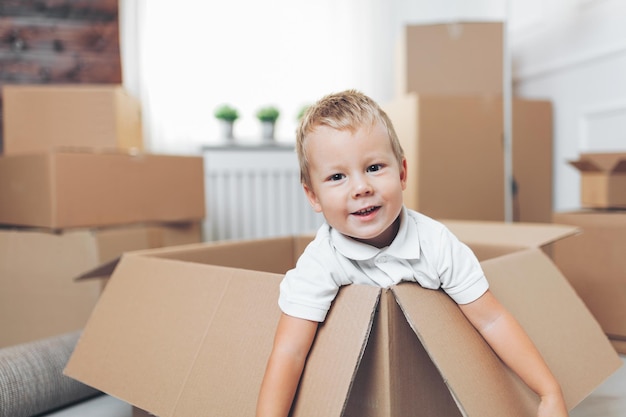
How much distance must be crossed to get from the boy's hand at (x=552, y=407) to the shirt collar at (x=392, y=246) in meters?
0.20

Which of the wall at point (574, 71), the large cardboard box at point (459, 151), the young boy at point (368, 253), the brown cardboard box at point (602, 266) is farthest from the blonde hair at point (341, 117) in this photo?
the wall at point (574, 71)

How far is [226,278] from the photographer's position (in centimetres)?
72

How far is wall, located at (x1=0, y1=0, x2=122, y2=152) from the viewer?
202 cm

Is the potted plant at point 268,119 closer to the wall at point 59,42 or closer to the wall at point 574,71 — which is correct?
the wall at point 59,42

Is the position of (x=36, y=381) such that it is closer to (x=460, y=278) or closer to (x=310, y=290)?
(x=310, y=290)

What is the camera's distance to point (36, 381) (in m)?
0.89

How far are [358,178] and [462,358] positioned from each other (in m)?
0.22

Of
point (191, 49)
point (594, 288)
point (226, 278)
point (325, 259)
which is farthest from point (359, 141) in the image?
point (191, 49)

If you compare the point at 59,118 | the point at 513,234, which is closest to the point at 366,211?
the point at 513,234

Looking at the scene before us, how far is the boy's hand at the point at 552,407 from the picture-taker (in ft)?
1.98

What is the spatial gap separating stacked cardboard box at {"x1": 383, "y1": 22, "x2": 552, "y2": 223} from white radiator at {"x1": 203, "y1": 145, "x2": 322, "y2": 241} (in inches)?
21.5

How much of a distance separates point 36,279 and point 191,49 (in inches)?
44.5

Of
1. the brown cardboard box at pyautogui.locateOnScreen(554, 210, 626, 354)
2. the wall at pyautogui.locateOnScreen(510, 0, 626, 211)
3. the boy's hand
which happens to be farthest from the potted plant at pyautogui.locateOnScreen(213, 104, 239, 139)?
the boy's hand

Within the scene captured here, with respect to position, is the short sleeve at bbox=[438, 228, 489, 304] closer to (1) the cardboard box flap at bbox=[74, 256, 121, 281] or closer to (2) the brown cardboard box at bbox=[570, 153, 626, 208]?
(1) the cardboard box flap at bbox=[74, 256, 121, 281]
